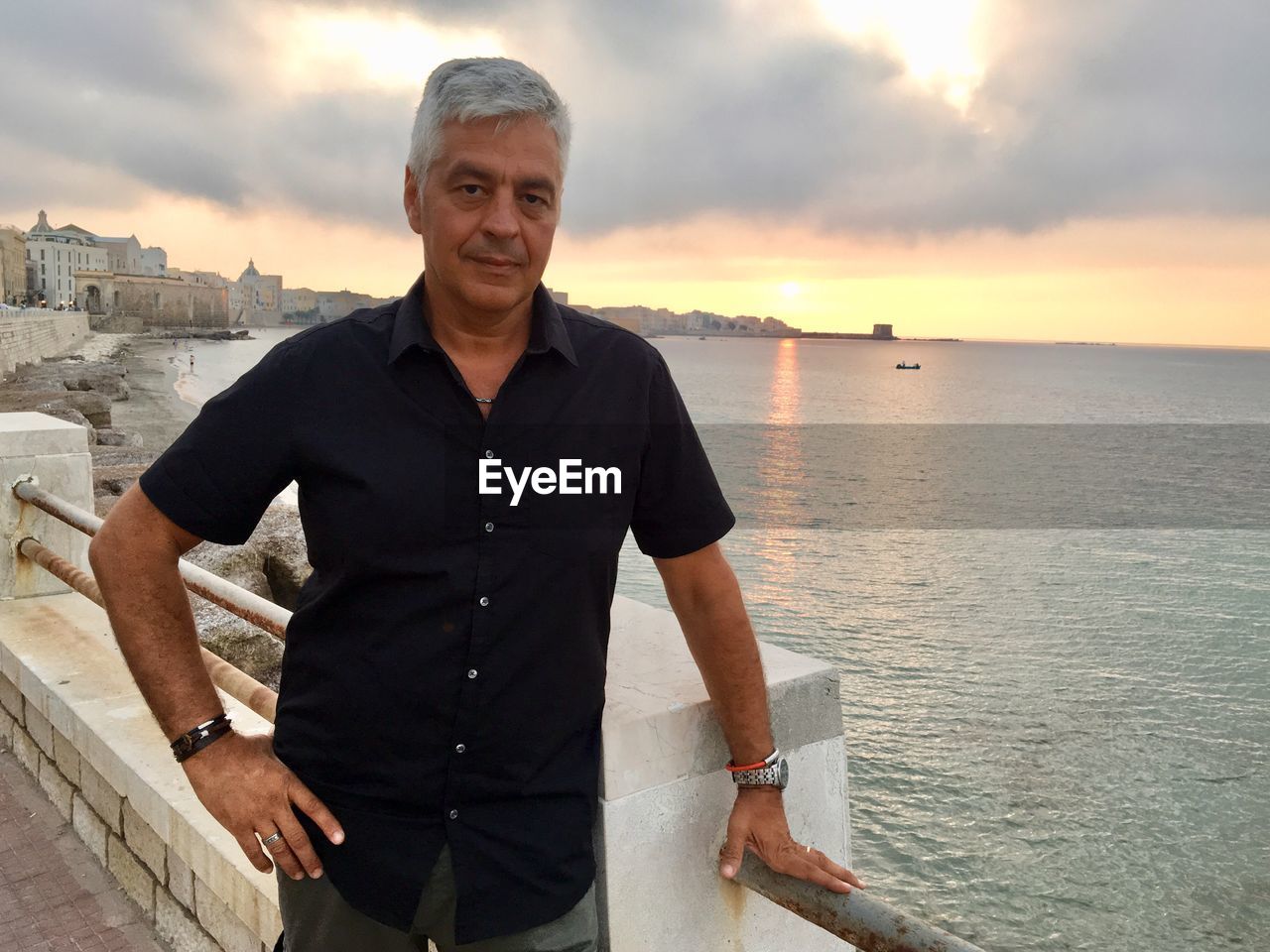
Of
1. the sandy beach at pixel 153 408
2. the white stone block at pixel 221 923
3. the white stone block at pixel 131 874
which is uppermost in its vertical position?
the white stone block at pixel 221 923

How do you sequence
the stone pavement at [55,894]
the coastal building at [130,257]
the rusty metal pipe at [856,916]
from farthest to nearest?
the coastal building at [130,257], the stone pavement at [55,894], the rusty metal pipe at [856,916]

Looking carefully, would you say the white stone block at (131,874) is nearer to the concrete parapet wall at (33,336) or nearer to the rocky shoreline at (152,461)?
the rocky shoreline at (152,461)

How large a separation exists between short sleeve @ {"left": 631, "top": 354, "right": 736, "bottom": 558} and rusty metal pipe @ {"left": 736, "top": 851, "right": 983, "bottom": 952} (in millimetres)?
567

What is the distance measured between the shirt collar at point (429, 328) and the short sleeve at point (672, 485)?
173 millimetres

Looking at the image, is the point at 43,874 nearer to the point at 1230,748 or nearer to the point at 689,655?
the point at 689,655

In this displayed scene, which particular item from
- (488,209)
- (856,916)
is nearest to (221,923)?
(856,916)

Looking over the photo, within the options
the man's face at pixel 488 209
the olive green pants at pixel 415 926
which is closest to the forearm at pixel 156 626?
the olive green pants at pixel 415 926

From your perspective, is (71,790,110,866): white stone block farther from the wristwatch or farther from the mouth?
the mouth

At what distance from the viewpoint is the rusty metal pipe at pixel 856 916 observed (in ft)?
4.41

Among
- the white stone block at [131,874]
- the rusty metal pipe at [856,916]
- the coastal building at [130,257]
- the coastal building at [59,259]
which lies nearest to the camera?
the rusty metal pipe at [856,916]

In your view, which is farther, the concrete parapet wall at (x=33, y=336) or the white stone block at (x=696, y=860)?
the concrete parapet wall at (x=33, y=336)

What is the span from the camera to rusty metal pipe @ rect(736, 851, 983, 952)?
1344mm

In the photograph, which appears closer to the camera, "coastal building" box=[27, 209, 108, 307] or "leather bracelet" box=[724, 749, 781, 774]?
"leather bracelet" box=[724, 749, 781, 774]

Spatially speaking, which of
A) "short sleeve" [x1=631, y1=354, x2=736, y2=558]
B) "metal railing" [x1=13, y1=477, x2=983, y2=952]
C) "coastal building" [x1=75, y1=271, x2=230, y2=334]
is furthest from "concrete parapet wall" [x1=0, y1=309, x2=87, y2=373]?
"coastal building" [x1=75, y1=271, x2=230, y2=334]
